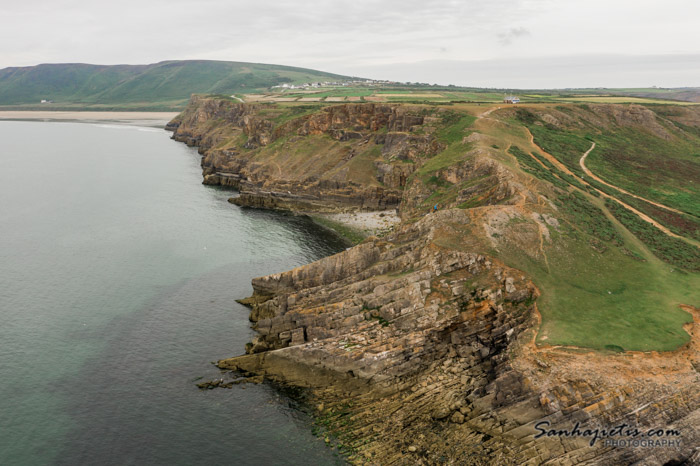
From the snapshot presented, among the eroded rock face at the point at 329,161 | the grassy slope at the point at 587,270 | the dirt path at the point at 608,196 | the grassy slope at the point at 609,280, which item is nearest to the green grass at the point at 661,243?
the grassy slope at the point at 609,280

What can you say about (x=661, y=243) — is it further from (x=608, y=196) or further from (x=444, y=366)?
(x=444, y=366)

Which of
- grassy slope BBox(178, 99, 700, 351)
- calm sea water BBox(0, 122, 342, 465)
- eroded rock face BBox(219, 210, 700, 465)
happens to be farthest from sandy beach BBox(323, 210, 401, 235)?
eroded rock face BBox(219, 210, 700, 465)

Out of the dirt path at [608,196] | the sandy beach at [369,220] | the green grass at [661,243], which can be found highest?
the dirt path at [608,196]

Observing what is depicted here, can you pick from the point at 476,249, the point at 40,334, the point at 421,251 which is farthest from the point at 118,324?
the point at 476,249

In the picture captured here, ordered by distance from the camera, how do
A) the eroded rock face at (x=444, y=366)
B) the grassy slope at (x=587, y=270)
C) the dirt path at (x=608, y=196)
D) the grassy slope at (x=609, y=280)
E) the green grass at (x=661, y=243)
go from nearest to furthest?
1. the eroded rock face at (x=444, y=366)
2. the grassy slope at (x=609, y=280)
3. the grassy slope at (x=587, y=270)
4. the green grass at (x=661, y=243)
5. the dirt path at (x=608, y=196)

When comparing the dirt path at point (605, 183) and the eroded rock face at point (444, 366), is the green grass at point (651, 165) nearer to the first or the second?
the dirt path at point (605, 183)

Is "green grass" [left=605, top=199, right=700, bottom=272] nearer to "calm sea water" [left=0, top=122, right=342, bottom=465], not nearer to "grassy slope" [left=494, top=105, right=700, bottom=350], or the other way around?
"grassy slope" [left=494, top=105, right=700, bottom=350]

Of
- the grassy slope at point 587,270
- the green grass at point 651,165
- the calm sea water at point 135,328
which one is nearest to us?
the calm sea water at point 135,328

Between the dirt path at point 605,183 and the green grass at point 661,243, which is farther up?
the dirt path at point 605,183
